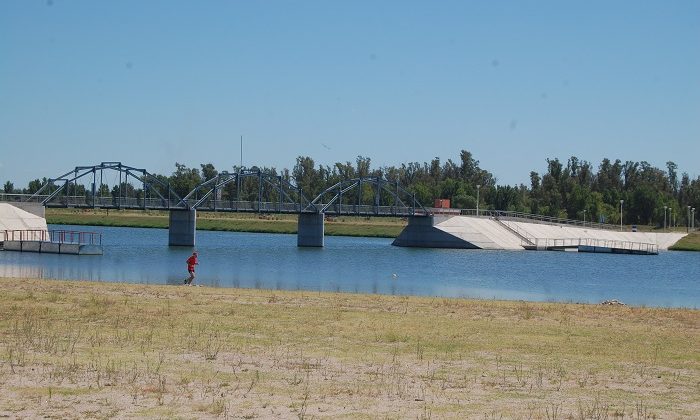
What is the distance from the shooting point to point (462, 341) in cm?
2666

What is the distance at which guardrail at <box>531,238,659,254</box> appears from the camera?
152m

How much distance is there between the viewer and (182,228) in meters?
137

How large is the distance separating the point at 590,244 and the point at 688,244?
23.5 meters

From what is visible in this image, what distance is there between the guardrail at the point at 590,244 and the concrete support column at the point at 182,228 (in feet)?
174

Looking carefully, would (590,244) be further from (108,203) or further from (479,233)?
(108,203)

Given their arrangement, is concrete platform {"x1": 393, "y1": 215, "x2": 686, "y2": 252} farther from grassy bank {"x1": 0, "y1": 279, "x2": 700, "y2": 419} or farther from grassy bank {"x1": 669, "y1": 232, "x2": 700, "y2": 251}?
grassy bank {"x1": 0, "y1": 279, "x2": 700, "y2": 419}

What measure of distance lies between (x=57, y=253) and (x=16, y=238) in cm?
1320

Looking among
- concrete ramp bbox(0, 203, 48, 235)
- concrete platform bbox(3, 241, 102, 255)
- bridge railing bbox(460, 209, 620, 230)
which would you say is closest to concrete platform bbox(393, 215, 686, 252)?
bridge railing bbox(460, 209, 620, 230)

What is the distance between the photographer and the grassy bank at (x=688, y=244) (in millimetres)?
166000

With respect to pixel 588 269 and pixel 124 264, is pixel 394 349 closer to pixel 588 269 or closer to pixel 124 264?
pixel 124 264

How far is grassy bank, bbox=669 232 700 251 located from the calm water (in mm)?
50686

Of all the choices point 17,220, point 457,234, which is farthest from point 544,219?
point 17,220

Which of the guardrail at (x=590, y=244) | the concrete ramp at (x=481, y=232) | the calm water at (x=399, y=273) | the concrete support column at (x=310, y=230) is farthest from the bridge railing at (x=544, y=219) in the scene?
the calm water at (x=399, y=273)

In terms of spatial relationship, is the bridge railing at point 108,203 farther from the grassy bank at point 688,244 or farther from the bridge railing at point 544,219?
the grassy bank at point 688,244
